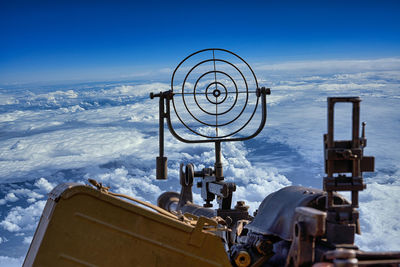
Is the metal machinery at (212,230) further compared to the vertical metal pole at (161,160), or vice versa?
the vertical metal pole at (161,160)

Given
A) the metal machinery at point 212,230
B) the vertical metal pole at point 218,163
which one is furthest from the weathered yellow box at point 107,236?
the vertical metal pole at point 218,163

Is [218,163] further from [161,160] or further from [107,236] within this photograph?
[107,236]

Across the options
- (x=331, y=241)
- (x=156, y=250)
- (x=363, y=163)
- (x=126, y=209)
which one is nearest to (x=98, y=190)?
(x=126, y=209)

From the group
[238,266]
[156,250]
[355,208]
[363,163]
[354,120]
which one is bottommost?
[238,266]

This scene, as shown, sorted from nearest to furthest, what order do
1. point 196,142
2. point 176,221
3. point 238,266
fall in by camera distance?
point 176,221 → point 238,266 → point 196,142

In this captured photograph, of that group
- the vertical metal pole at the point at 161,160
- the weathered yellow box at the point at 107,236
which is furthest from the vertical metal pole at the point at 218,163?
the weathered yellow box at the point at 107,236

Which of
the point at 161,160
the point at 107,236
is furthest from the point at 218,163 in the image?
the point at 107,236

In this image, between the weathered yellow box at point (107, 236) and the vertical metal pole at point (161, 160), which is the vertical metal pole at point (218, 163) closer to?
the vertical metal pole at point (161, 160)

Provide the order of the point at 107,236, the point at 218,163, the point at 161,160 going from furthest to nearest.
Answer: the point at 161,160, the point at 218,163, the point at 107,236

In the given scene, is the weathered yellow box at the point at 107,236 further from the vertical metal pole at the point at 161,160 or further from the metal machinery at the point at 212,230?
the vertical metal pole at the point at 161,160

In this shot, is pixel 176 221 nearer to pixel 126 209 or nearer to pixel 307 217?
pixel 126 209

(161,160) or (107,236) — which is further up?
(161,160)
